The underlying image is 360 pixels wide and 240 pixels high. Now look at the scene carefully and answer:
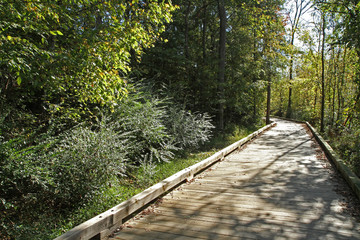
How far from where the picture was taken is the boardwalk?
3.74m

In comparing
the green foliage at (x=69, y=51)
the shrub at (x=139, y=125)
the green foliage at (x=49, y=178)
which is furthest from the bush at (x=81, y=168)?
the shrub at (x=139, y=125)

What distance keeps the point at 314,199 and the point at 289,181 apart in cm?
128

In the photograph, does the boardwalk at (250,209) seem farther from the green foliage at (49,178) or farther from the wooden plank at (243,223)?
the green foliage at (49,178)

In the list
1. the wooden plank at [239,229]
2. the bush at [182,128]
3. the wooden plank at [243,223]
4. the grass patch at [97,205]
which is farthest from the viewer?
the bush at [182,128]

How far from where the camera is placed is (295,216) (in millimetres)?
4277

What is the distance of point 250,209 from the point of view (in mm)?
4613

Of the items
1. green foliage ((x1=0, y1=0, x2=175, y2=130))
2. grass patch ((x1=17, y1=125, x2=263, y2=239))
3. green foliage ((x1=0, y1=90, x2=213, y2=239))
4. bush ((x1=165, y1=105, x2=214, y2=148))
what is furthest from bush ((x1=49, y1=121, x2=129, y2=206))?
bush ((x1=165, y1=105, x2=214, y2=148))

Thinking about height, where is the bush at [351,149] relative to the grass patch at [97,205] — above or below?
above

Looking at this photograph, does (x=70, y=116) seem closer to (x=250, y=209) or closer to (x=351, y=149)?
(x=250, y=209)

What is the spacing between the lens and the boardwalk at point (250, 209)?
3744mm

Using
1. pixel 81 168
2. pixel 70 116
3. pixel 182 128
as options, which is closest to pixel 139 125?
pixel 70 116

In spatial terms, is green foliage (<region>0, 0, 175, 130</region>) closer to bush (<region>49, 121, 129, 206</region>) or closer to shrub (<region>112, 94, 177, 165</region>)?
bush (<region>49, 121, 129, 206</region>)

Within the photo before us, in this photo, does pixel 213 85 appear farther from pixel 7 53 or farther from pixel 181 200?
pixel 7 53

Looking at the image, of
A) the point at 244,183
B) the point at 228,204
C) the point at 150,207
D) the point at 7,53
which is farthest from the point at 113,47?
the point at 244,183
